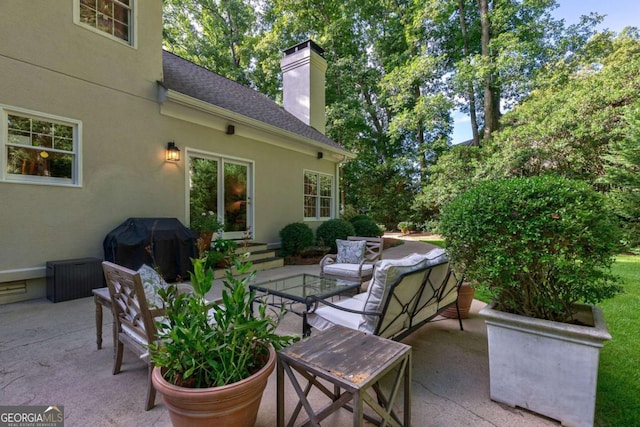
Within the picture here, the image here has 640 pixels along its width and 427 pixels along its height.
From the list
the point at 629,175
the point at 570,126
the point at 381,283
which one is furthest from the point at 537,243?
the point at 570,126

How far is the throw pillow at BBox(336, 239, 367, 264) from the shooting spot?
18.4 feet

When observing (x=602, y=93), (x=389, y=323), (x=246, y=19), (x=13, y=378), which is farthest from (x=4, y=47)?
(x=246, y=19)

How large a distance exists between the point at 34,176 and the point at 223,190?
3339 mm

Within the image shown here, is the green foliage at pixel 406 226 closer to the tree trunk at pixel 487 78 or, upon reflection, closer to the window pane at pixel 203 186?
the tree trunk at pixel 487 78

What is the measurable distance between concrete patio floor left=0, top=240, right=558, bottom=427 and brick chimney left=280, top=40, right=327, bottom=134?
9.95 metres

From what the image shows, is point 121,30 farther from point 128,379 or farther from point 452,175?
point 452,175

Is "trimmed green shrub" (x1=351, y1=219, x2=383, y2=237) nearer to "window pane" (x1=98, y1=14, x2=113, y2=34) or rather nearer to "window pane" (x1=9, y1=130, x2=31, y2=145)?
"window pane" (x1=98, y1=14, x2=113, y2=34)

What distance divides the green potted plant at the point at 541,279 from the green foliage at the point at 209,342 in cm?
163

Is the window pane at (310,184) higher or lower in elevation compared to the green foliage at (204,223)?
higher

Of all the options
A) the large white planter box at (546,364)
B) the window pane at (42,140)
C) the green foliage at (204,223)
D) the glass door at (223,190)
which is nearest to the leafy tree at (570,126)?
the glass door at (223,190)

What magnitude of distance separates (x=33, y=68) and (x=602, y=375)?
788cm

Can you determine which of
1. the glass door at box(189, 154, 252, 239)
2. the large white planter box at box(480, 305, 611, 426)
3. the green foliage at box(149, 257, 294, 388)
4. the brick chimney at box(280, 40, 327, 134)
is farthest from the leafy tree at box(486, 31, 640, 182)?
the green foliage at box(149, 257, 294, 388)

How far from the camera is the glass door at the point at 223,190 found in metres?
6.62

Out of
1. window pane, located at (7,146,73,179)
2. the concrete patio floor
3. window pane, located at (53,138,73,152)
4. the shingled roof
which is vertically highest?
the shingled roof
